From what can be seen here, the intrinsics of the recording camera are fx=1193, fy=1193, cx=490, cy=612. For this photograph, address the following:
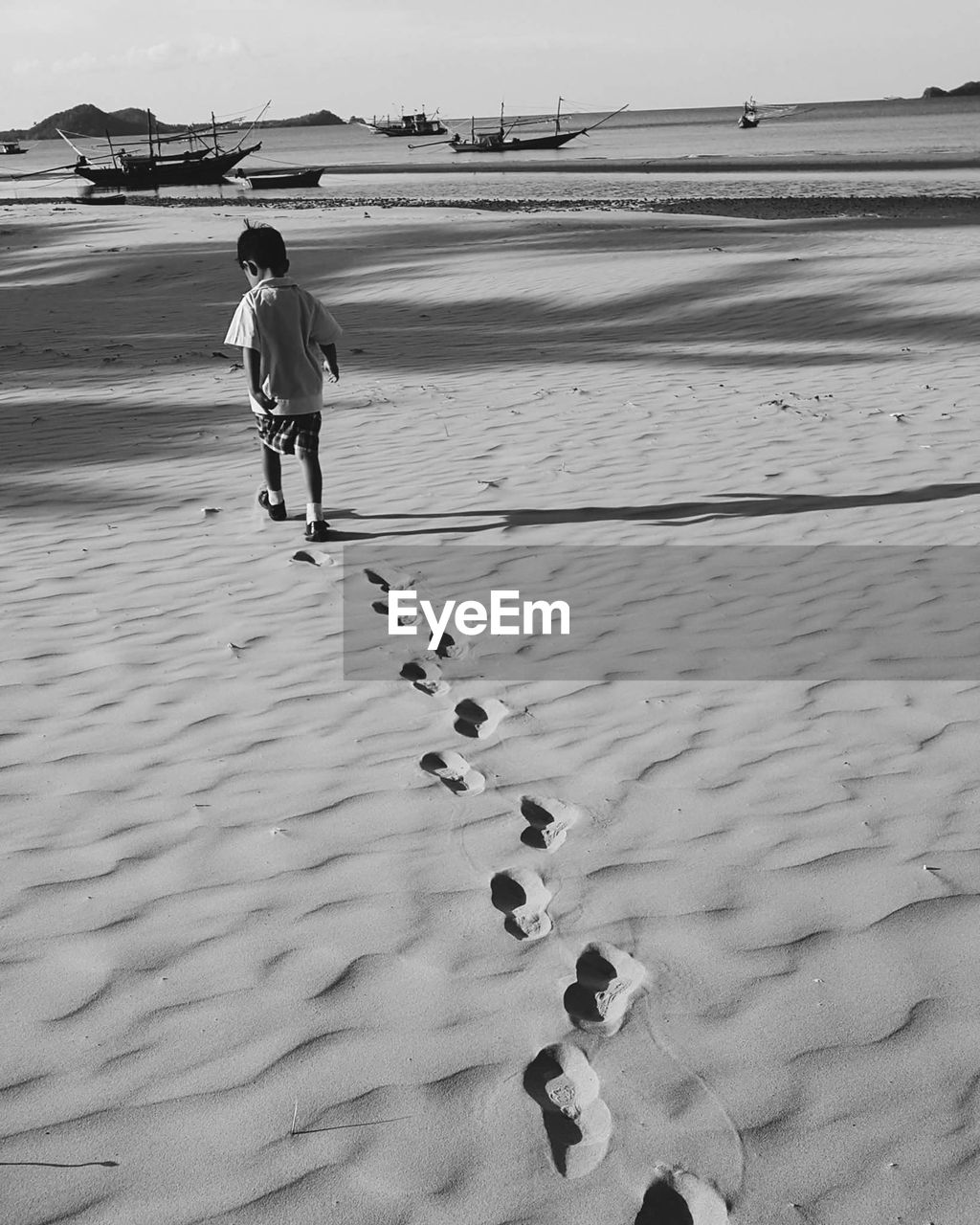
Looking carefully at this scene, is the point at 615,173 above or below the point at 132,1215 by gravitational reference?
above

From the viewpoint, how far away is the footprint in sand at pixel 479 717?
12.7ft

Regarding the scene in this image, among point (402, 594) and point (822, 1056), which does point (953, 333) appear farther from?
point (822, 1056)

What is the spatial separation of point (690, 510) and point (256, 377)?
232 cm

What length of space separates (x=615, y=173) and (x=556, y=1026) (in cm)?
5283

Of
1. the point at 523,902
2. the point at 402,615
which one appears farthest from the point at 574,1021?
the point at 402,615

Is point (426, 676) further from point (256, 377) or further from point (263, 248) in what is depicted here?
point (263, 248)

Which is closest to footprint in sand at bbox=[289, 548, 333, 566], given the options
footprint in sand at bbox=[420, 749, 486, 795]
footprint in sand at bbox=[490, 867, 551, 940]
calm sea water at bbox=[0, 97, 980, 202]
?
footprint in sand at bbox=[420, 749, 486, 795]

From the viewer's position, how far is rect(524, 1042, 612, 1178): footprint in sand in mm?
2090

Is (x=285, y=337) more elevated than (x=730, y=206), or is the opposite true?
(x=730, y=206)

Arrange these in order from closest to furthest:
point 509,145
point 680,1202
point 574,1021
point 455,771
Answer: point 680,1202 < point 574,1021 < point 455,771 < point 509,145

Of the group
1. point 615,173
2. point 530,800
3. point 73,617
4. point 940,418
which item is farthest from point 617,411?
point 615,173

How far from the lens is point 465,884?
293 cm

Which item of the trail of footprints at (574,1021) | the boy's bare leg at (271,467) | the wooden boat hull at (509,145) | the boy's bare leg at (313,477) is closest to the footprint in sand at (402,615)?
the boy's bare leg at (313,477)

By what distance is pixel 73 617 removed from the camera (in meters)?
4.99
